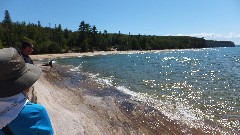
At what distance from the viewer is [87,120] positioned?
1130 centimetres

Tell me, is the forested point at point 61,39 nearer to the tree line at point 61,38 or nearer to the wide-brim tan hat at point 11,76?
the tree line at point 61,38

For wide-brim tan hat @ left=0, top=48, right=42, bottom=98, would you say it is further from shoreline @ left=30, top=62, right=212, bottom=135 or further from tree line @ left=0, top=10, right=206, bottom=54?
tree line @ left=0, top=10, right=206, bottom=54

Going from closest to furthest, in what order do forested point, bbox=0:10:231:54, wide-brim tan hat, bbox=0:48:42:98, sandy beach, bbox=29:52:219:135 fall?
wide-brim tan hat, bbox=0:48:42:98 → sandy beach, bbox=29:52:219:135 → forested point, bbox=0:10:231:54

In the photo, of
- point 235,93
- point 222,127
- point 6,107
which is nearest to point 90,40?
point 235,93

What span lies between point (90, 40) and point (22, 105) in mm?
129887

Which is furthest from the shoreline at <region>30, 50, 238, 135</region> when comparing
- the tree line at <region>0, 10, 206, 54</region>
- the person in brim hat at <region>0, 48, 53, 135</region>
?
the tree line at <region>0, 10, 206, 54</region>

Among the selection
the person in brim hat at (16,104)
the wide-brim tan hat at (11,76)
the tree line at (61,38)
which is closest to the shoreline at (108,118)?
the person in brim hat at (16,104)

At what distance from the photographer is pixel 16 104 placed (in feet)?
7.23

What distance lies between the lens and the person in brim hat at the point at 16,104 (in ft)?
6.95

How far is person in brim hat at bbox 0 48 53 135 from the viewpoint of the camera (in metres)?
2.12

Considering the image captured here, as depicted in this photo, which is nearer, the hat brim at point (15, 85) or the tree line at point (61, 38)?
the hat brim at point (15, 85)

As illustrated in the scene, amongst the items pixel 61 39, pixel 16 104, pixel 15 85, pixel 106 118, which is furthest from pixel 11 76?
pixel 61 39

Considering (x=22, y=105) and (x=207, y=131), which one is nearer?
(x=22, y=105)

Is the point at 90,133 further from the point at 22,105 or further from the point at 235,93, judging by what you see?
the point at 235,93
